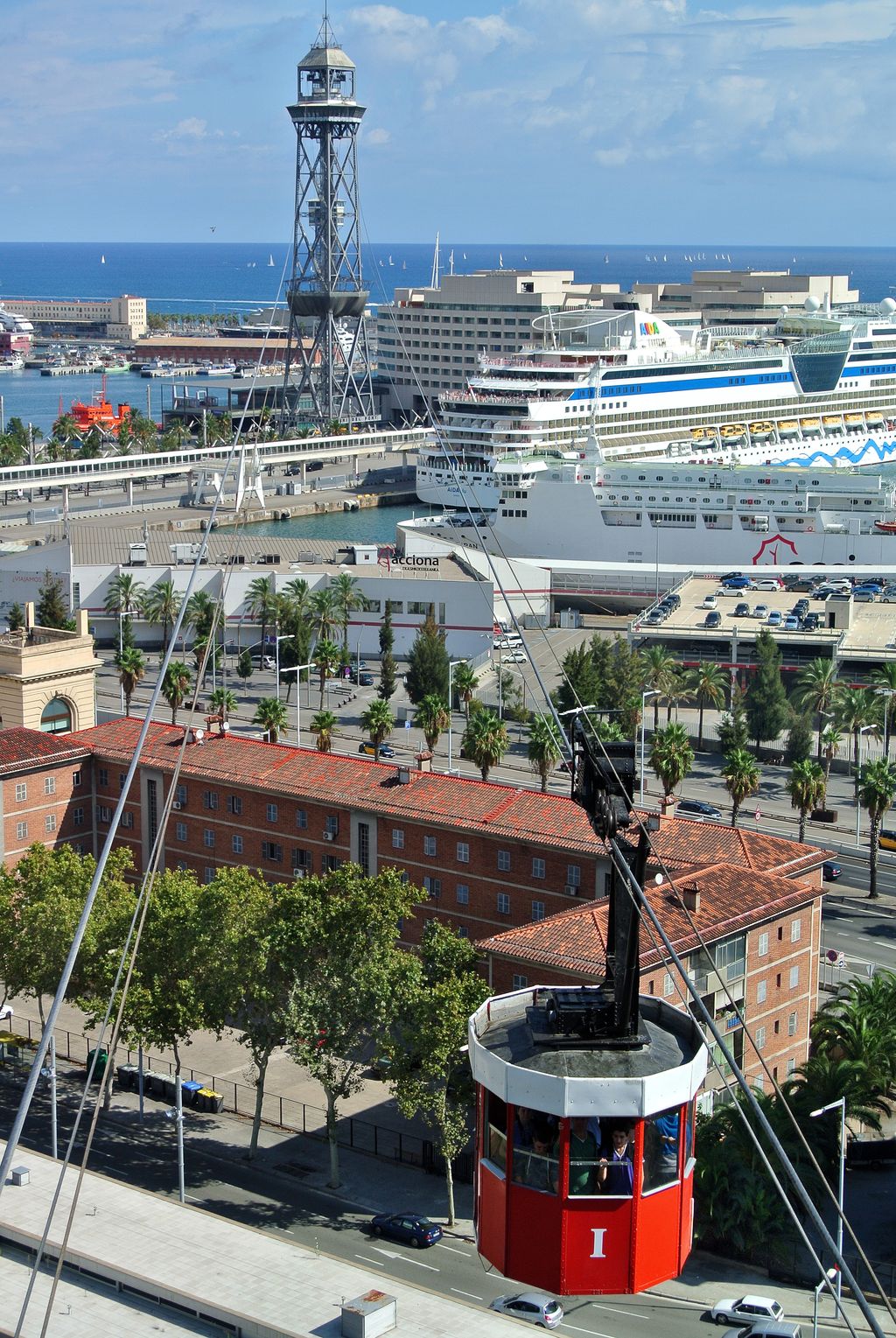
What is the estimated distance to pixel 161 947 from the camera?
96.8 ft

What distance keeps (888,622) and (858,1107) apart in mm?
37304

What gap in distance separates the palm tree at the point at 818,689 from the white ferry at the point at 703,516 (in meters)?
24.4

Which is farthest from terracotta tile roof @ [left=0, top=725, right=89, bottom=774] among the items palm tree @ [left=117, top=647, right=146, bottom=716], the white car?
the white car

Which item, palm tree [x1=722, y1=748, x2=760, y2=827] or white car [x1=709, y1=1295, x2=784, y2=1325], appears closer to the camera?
white car [x1=709, y1=1295, x2=784, y2=1325]

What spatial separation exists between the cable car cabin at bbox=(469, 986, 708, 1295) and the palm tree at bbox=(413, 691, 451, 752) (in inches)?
1483

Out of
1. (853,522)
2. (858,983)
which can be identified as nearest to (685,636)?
(853,522)

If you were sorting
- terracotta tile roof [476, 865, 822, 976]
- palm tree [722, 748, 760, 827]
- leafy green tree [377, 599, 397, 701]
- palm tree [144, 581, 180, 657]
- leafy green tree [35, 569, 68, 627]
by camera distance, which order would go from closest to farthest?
terracotta tile roof [476, 865, 822, 976], palm tree [722, 748, 760, 827], leafy green tree [377, 599, 397, 701], leafy green tree [35, 569, 68, 627], palm tree [144, 581, 180, 657]

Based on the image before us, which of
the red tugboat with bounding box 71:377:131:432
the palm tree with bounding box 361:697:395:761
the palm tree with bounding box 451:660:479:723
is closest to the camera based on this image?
the palm tree with bounding box 361:697:395:761

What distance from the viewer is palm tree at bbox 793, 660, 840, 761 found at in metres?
Answer: 51.2

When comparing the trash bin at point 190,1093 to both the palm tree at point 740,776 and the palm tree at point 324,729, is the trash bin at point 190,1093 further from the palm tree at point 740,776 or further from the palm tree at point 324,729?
the palm tree at point 740,776

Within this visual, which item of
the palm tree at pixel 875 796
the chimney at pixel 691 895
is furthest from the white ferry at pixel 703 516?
the chimney at pixel 691 895

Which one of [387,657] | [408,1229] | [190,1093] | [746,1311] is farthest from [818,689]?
[746,1311]

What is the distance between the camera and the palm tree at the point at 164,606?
62.4 metres

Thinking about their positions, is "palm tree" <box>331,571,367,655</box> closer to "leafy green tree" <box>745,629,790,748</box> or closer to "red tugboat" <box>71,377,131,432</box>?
"leafy green tree" <box>745,629,790,748</box>
